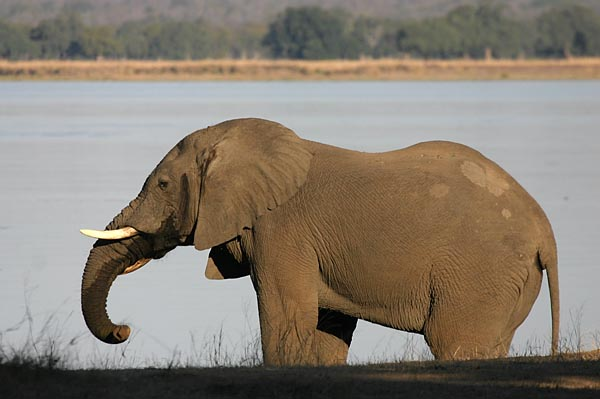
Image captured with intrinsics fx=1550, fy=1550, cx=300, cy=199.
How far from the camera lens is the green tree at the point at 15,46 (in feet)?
297

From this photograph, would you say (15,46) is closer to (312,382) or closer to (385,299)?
(385,299)

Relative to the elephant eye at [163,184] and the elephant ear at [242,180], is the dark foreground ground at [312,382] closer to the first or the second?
the elephant ear at [242,180]

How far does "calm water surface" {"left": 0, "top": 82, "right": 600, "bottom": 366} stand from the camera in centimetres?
1316

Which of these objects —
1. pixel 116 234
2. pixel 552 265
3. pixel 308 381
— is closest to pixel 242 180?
pixel 116 234

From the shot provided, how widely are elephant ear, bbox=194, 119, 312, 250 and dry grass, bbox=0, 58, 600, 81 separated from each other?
69901mm

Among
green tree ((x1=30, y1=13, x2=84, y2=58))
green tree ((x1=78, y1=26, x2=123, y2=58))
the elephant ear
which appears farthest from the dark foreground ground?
green tree ((x1=30, y1=13, x2=84, y2=58))

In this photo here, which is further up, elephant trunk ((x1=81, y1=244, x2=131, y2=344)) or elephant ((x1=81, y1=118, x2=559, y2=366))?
elephant ((x1=81, y1=118, x2=559, y2=366))

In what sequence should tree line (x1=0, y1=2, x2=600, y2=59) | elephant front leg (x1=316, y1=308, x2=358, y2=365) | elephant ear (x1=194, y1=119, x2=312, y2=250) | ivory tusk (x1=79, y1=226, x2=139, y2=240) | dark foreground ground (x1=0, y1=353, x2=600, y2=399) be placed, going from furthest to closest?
tree line (x1=0, y1=2, x2=600, y2=59) < elephant front leg (x1=316, y1=308, x2=358, y2=365) < ivory tusk (x1=79, y1=226, x2=139, y2=240) < elephant ear (x1=194, y1=119, x2=312, y2=250) < dark foreground ground (x1=0, y1=353, x2=600, y2=399)

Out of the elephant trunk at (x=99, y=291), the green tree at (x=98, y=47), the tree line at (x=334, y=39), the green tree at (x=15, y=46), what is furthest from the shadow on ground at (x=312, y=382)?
the green tree at (x=98, y=47)

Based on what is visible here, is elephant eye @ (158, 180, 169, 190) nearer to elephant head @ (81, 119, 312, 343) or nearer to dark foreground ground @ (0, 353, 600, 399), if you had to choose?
elephant head @ (81, 119, 312, 343)

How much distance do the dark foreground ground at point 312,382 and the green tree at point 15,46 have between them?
84.3m

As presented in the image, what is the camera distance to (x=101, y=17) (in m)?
182

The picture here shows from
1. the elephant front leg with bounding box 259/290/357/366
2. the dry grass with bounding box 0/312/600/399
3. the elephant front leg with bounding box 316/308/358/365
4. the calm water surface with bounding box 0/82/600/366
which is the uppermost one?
the dry grass with bounding box 0/312/600/399

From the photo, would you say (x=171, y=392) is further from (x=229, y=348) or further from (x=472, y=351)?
(x=229, y=348)
